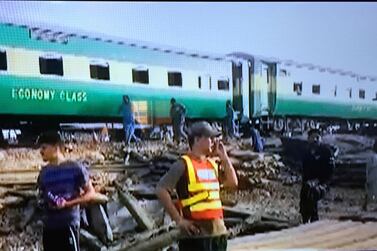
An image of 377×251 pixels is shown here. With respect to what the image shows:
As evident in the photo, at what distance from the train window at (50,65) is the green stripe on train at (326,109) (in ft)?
3.56

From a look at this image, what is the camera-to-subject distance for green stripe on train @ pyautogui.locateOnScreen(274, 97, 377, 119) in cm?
299

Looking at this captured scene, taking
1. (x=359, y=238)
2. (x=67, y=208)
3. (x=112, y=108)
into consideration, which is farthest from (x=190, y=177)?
(x=359, y=238)

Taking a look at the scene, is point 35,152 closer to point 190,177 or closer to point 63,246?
point 63,246

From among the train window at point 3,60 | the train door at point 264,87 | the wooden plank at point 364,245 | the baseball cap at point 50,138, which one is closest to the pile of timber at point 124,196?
the baseball cap at point 50,138

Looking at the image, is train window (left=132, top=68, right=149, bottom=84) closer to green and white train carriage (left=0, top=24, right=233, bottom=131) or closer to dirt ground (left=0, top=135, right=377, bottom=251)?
green and white train carriage (left=0, top=24, right=233, bottom=131)

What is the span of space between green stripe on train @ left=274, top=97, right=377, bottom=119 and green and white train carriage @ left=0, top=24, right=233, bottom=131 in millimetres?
306

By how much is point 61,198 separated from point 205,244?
596 mm

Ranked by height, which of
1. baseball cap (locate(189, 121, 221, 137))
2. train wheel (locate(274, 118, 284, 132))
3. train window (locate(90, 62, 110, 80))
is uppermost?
train window (locate(90, 62, 110, 80))

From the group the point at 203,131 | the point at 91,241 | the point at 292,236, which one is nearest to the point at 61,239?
the point at 91,241

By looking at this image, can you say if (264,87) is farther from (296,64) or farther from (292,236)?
(292,236)

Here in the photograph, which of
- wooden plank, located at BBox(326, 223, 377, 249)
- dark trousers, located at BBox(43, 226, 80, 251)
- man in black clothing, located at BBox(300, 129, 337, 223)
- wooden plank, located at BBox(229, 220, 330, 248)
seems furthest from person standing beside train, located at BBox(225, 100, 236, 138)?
dark trousers, located at BBox(43, 226, 80, 251)

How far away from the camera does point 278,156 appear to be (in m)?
2.94

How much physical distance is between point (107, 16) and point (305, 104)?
109 centimetres

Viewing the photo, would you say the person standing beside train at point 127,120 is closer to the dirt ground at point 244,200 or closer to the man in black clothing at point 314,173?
the dirt ground at point 244,200
